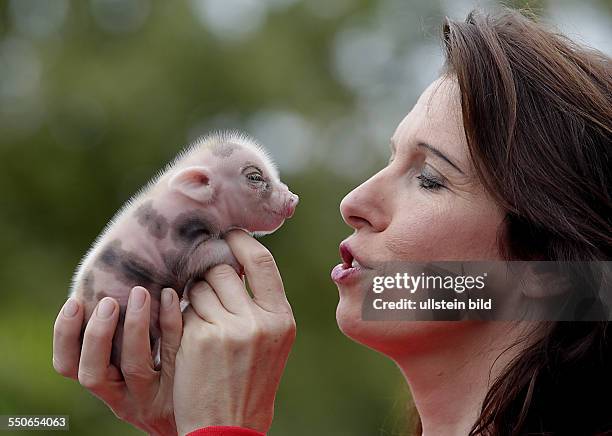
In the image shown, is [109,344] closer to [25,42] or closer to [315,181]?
[315,181]

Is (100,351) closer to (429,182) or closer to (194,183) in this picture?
(194,183)

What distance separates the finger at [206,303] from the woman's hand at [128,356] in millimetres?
→ 57

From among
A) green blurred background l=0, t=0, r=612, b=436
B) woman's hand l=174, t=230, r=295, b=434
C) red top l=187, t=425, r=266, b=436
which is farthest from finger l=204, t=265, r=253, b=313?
green blurred background l=0, t=0, r=612, b=436

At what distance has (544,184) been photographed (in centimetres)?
178

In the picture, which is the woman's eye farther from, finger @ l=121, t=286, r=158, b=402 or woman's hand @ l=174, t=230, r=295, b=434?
finger @ l=121, t=286, r=158, b=402

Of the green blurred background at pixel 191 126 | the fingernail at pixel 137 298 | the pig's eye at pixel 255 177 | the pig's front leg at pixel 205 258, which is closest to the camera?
the fingernail at pixel 137 298

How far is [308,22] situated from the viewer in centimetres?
→ 799

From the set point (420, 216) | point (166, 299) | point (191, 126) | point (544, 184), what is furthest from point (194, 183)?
point (191, 126)

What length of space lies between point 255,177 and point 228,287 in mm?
250

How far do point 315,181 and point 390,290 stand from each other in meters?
4.57

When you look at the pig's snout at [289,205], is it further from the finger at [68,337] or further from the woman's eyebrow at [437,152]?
the finger at [68,337]

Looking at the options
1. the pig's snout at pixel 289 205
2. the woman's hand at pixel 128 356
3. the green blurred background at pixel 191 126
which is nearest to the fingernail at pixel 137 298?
the woman's hand at pixel 128 356

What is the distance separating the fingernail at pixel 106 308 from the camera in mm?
1715

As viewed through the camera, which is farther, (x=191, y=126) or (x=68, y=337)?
(x=191, y=126)
